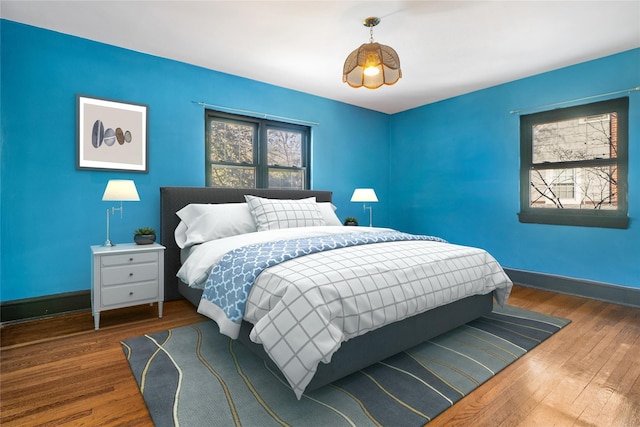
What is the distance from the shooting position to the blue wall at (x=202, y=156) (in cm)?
261

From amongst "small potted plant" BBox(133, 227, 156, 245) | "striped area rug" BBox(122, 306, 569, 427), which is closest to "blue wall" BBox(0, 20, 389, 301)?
"small potted plant" BBox(133, 227, 156, 245)

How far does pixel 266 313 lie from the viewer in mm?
1625

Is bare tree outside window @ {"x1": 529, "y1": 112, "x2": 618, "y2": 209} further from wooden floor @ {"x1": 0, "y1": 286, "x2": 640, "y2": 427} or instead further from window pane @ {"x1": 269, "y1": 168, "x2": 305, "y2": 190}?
window pane @ {"x1": 269, "y1": 168, "x2": 305, "y2": 190}

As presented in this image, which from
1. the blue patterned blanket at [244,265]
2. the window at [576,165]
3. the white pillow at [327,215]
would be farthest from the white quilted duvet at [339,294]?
the window at [576,165]

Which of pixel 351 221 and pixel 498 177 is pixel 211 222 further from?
pixel 498 177

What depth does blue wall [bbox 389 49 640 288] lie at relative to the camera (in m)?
3.15

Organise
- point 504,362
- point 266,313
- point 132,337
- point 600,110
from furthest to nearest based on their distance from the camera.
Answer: point 600,110 → point 132,337 → point 504,362 → point 266,313

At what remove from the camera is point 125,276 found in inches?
99.3

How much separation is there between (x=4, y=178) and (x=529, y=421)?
3862 mm

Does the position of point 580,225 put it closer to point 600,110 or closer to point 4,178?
point 600,110

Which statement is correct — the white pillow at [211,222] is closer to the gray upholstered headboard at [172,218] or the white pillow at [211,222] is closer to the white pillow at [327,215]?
the gray upholstered headboard at [172,218]

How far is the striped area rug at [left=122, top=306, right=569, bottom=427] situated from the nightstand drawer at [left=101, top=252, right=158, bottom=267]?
631 millimetres

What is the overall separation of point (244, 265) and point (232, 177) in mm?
2155

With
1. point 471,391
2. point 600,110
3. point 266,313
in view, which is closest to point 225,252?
point 266,313
